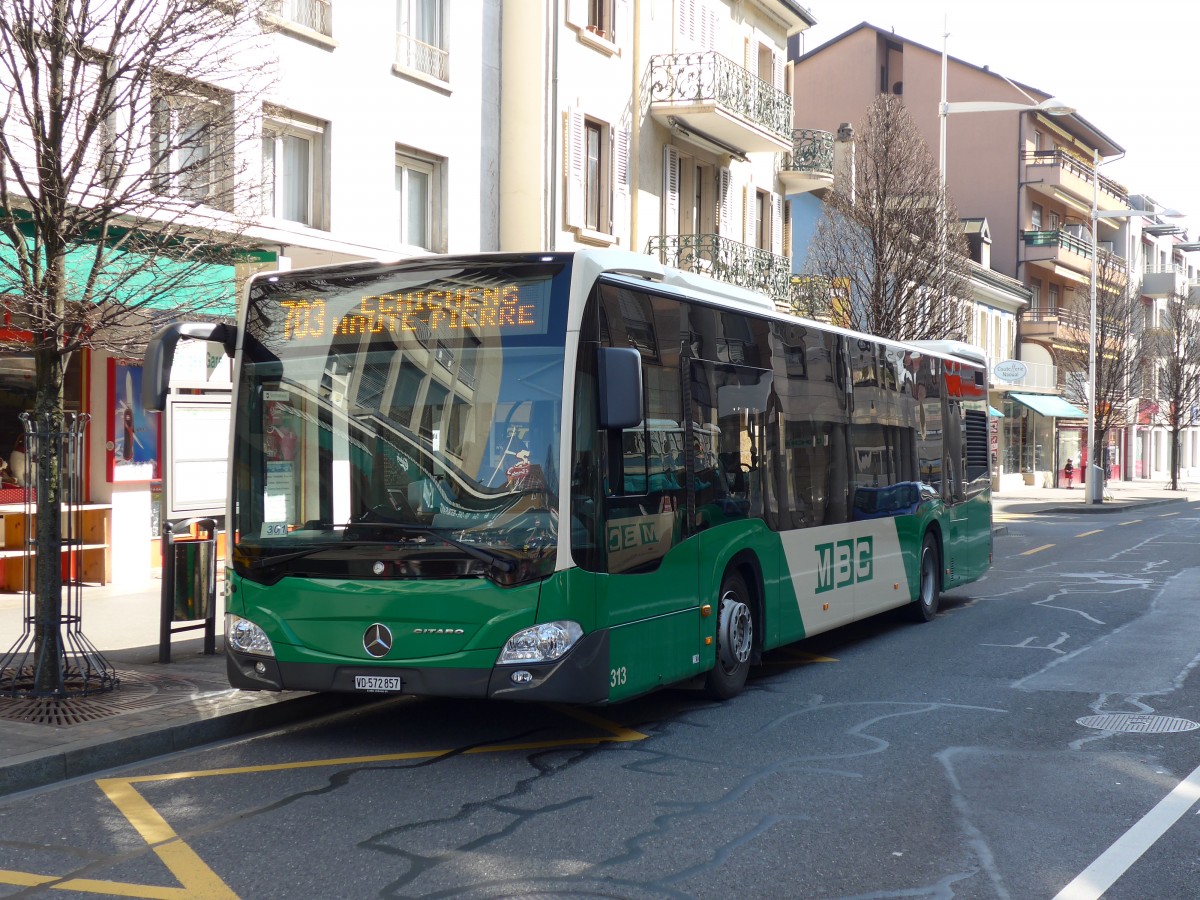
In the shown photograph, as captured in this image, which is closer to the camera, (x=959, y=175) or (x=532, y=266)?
(x=532, y=266)

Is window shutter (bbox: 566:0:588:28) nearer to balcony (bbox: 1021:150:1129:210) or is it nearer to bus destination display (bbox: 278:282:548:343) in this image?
bus destination display (bbox: 278:282:548:343)

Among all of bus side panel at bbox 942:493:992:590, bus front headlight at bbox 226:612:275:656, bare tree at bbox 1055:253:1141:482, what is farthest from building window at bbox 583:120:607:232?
bare tree at bbox 1055:253:1141:482

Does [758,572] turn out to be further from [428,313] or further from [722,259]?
[722,259]

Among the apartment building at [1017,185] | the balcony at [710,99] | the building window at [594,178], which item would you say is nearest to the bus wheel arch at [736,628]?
the building window at [594,178]

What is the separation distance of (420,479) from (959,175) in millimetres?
52232

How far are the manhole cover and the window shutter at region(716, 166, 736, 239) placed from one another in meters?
19.2

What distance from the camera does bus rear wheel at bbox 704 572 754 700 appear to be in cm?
921

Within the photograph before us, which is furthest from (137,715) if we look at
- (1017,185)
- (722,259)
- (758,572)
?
(1017,185)

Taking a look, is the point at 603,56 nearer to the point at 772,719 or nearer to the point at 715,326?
the point at 715,326

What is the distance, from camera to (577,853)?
5.68 metres

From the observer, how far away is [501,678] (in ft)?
24.4

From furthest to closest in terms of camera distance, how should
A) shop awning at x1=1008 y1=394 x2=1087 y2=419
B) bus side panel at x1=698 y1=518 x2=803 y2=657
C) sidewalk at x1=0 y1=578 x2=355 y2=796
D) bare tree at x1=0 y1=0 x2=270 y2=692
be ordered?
shop awning at x1=1008 y1=394 x2=1087 y2=419
bus side panel at x1=698 y1=518 x2=803 y2=657
bare tree at x1=0 y1=0 x2=270 y2=692
sidewalk at x1=0 y1=578 x2=355 y2=796

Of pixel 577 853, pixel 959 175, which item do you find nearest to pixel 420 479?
pixel 577 853

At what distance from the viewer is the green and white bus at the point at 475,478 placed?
743 cm
